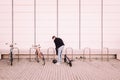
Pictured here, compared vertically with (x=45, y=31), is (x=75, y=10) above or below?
above

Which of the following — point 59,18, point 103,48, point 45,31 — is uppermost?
point 59,18

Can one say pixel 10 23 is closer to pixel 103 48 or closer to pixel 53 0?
pixel 53 0

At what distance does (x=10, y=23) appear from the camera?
41.5ft

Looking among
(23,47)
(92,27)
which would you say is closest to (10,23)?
(23,47)

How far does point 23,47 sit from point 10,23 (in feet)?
5.94

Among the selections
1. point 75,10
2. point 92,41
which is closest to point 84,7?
point 75,10

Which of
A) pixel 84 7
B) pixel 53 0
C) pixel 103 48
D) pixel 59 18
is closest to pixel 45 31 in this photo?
pixel 59 18

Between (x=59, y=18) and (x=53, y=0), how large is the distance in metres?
1.26

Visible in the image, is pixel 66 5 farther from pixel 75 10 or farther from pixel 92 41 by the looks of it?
pixel 92 41

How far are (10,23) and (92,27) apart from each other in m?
5.46

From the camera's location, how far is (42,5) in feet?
41.5

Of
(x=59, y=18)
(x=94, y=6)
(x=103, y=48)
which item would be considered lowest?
(x=103, y=48)

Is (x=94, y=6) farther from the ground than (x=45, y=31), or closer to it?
farther from the ground

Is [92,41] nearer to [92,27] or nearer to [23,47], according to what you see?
[92,27]
